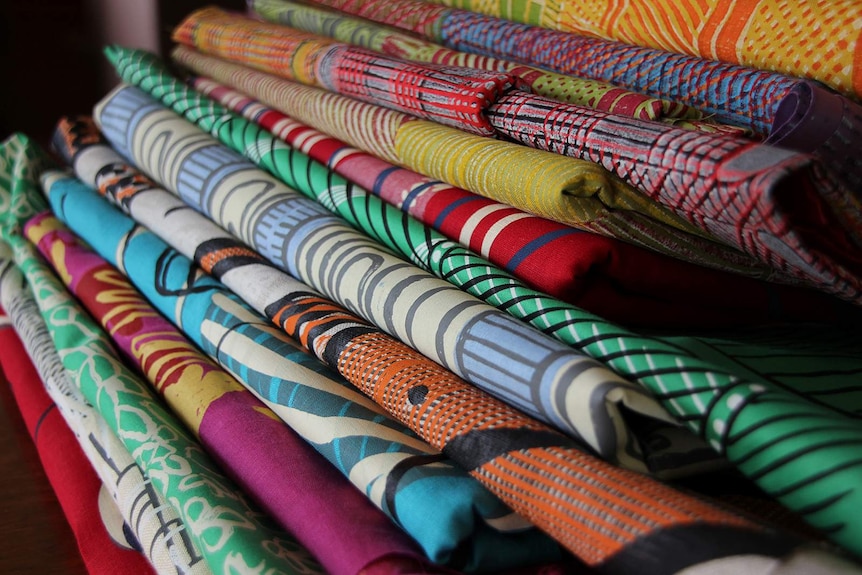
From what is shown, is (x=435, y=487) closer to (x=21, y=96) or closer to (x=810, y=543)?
(x=810, y=543)

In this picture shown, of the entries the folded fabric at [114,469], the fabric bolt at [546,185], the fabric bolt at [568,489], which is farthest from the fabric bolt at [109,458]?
the fabric bolt at [546,185]

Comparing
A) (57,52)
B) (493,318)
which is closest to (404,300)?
(493,318)

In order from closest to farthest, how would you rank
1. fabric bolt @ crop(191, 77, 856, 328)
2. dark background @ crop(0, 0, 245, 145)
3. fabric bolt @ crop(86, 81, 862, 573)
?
fabric bolt @ crop(86, 81, 862, 573)
fabric bolt @ crop(191, 77, 856, 328)
dark background @ crop(0, 0, 245, 145)

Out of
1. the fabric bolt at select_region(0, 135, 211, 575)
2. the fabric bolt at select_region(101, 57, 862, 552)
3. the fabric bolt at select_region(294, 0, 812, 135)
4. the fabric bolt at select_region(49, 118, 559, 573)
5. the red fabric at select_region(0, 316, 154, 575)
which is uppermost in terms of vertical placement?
the fabric bolt at select_region(294, 0, 812, 135)

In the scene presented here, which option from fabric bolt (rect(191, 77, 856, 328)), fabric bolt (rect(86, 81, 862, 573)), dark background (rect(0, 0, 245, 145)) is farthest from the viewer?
dark background (rect(0, 0, 245, 145))

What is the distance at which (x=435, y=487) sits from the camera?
1.02 ft

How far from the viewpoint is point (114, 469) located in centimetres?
43

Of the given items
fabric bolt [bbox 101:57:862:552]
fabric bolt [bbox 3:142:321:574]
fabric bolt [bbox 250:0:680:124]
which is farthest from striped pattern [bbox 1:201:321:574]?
fabric bolt [bbox 250:0:680:124]

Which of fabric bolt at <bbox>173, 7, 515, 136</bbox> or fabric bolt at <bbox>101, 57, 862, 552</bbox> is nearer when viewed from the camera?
fabric bolt at <bbox>101, 57, 862, 552</bbox>

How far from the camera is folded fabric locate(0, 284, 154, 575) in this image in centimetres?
40

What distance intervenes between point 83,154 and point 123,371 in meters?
0.30

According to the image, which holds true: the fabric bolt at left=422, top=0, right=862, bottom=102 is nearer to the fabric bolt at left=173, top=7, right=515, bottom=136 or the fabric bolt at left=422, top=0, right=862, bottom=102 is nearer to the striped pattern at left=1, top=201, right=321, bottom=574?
the fabric bolt at left=173, top=7, right=515, bottom=136

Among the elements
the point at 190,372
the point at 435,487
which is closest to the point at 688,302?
the point at 435,487

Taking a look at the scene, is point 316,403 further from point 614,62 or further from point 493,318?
point 614,62
